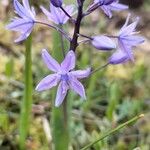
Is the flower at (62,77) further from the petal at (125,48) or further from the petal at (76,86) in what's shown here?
the petal at (125,48)

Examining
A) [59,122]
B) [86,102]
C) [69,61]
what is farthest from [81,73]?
[86,102]

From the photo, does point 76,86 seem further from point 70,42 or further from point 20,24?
point 20,24

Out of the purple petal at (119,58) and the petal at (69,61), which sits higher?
the petal at (69,61)

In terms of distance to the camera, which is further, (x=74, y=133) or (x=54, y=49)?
(x=74, y=133)

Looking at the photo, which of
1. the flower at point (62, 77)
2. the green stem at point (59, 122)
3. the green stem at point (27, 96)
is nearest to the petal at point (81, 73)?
the flower at point (62, 77)

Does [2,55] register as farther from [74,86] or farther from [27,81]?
[74,86]

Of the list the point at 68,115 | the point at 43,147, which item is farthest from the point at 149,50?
the point at 68,115
